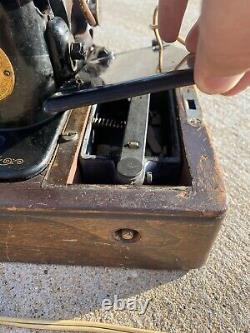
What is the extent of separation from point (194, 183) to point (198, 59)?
268 mm

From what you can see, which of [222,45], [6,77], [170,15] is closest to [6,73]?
[6,77]

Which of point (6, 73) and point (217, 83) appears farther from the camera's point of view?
point (6, 73)

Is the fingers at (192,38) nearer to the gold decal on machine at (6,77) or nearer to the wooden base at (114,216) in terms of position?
the wooden base at (114,216)

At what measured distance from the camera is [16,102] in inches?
30.4

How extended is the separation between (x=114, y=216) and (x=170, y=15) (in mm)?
337

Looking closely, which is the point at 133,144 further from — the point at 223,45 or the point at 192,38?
the point at 223,45

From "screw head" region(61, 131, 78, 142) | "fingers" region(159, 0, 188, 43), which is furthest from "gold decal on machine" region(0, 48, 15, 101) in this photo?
"fingers" region(159, 0, 188, 43)

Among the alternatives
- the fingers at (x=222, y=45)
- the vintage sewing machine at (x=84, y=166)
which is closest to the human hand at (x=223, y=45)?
the fingers at (x=222, y=45)

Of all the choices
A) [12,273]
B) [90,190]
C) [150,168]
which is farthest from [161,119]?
[12,273]

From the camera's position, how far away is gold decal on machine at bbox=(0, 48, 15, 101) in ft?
2.35

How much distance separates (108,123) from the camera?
918 mm

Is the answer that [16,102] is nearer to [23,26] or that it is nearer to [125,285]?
[23,26]

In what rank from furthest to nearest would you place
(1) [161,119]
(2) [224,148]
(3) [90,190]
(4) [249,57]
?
(2) [224,148], (1) [161,119], (3) [90,190], (4) [249,57]

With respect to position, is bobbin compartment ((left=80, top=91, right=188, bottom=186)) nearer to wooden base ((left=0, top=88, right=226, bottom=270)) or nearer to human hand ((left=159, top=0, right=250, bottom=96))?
wooden base ((left=0, top=88, right=226, bottom=270))
